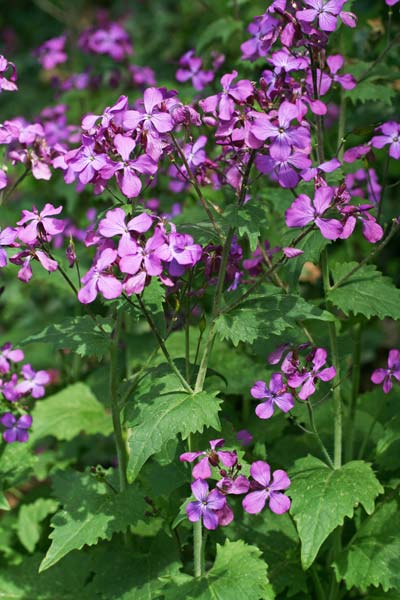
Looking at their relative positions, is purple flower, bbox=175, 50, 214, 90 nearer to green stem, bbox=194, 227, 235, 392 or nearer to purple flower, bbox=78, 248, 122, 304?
green stem, bbox=194, 227, 235, 392

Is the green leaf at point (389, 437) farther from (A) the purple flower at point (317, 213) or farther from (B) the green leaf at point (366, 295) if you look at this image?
(A) the purple flower at point (317, 213)

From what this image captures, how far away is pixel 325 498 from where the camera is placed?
2910 mm

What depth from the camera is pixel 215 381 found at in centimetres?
394

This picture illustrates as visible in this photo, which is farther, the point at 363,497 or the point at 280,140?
the point at 363,497

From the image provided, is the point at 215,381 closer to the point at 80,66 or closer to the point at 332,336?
the point at 332,336

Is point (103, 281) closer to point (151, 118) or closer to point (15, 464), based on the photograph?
point (151, 118)

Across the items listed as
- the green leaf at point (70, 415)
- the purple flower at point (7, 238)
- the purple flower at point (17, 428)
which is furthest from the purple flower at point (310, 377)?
the green leaf at point (70, 415)

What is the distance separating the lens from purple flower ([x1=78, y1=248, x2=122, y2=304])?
2.54 meters

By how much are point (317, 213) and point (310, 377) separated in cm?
60

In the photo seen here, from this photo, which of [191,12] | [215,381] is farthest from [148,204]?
[191,12]

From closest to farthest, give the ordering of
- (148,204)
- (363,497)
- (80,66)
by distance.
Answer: (363,497) < (148,204) < (80,66)

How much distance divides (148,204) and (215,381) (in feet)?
4.80

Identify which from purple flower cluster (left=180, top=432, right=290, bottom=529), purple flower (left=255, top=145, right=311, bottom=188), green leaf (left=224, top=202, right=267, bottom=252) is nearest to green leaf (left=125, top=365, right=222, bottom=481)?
purple flower cluster (left=180, top=432, right=290, bottom=529)

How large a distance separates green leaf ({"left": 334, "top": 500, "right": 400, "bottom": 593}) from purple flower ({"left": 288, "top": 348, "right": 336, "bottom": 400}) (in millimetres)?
680
